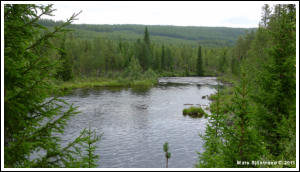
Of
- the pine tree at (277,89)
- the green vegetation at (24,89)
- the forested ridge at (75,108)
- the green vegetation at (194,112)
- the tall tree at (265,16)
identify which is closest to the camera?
the green vegetation at (24,89)

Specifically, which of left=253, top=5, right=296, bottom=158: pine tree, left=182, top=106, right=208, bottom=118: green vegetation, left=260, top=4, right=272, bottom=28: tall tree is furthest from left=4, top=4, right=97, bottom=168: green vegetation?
left=260, top=4, right=272, bottom=28: tall tree

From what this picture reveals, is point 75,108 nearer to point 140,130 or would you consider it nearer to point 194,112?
point 140,130

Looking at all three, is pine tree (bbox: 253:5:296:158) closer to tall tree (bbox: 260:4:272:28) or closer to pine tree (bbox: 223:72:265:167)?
pine tree (bbox: 223:72:265:167)

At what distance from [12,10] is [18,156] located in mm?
3167

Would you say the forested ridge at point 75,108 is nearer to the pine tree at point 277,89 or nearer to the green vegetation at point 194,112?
the pine tree at point 277,89

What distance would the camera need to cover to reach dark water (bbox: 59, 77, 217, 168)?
57.6 feet

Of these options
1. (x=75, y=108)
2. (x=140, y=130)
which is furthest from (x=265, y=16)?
(x=75, y=108)

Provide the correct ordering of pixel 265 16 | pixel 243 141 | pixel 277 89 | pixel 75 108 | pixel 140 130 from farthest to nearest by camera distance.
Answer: pixel 265 16 → pixel 140 130 → pixel 277 89 → pixel 243 141 → pixel 75 108

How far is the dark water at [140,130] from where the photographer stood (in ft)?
57.6

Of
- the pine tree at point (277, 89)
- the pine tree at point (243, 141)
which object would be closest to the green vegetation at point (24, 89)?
the pine tree at point (243, 141)

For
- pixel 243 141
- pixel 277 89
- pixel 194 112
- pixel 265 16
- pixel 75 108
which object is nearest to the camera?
pixel 75 108

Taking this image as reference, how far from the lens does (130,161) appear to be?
677 inches

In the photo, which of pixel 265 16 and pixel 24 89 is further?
pixel 265 16

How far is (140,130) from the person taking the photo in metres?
24.3
